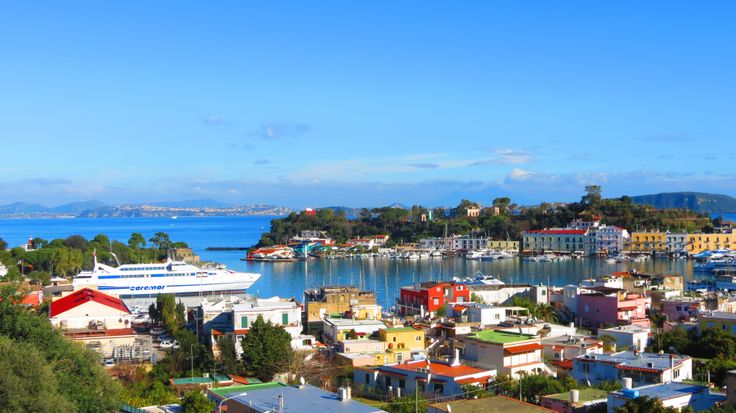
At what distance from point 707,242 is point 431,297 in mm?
41060

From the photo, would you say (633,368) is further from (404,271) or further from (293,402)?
(404,271)

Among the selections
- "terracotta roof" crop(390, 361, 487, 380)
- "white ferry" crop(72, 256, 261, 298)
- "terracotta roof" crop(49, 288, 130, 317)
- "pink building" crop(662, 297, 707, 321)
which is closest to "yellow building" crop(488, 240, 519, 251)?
"white ferry" crop(72, 256, 261, 298)

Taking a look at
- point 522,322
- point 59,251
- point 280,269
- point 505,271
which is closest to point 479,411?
point 522,322

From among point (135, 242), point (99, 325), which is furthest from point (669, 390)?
point (135, 242)

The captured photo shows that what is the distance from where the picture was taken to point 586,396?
30.9 ft

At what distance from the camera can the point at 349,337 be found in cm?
1532

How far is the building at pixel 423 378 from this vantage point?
1056 cm

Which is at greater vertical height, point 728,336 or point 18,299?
point 18,299

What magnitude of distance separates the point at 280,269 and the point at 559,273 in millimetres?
16251

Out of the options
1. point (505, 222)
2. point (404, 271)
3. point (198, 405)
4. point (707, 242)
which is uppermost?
point (505, 222)

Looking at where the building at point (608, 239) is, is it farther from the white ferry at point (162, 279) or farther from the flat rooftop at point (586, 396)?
the flat rooftop at point (586, 396)

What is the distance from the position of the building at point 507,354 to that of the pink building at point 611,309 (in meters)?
6.14

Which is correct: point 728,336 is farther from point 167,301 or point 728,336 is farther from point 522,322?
point 167,301

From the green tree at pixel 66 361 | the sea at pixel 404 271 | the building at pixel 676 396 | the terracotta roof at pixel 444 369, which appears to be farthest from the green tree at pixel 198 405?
the sea at pixel 404 271
